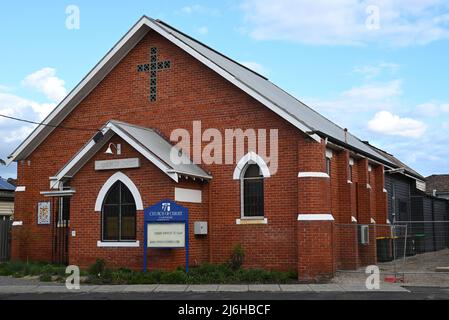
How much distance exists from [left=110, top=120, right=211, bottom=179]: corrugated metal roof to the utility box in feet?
5.26

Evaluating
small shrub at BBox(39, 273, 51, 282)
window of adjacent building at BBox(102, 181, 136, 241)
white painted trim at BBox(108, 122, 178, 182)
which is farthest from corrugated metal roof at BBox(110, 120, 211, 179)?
small shrub at BBox(39, 273, 51, 282)

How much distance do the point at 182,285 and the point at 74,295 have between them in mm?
3209

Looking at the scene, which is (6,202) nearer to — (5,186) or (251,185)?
(5,186)

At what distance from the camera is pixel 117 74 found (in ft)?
76.6

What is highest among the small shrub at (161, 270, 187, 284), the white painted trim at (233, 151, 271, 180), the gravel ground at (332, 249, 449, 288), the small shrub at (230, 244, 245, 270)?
the white painted trim at (233, 151, 271, 180)

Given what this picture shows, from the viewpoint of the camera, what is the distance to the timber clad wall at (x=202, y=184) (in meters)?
19.0

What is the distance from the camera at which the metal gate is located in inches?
1088

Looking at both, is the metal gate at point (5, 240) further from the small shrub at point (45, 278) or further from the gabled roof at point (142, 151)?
the small shrub at point (45, 278)

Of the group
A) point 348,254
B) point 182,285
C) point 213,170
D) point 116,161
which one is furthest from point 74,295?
point 348,254

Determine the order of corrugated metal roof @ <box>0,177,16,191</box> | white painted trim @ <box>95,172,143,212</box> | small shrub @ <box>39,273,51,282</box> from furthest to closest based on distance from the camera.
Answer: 1. corrugated metal roof @ <box>0,177,16,191</box>
2. white painted trim @ <box>95,172,143,212</box>
3. small shrub @ <box>39,273,51,282</box>

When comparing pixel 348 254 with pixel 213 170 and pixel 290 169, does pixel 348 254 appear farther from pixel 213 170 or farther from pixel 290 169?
pixel 213 170

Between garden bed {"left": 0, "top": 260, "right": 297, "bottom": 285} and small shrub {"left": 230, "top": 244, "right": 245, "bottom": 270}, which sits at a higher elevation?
small shrub {"left": 230, "top": 244, "right": 245, "bottom": 270}

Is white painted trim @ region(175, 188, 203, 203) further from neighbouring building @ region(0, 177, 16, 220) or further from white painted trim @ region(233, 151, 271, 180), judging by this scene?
neighbouring building @ region(0, 177, 16, 220)

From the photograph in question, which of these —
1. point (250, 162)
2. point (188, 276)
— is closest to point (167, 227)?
point (188, 276)
